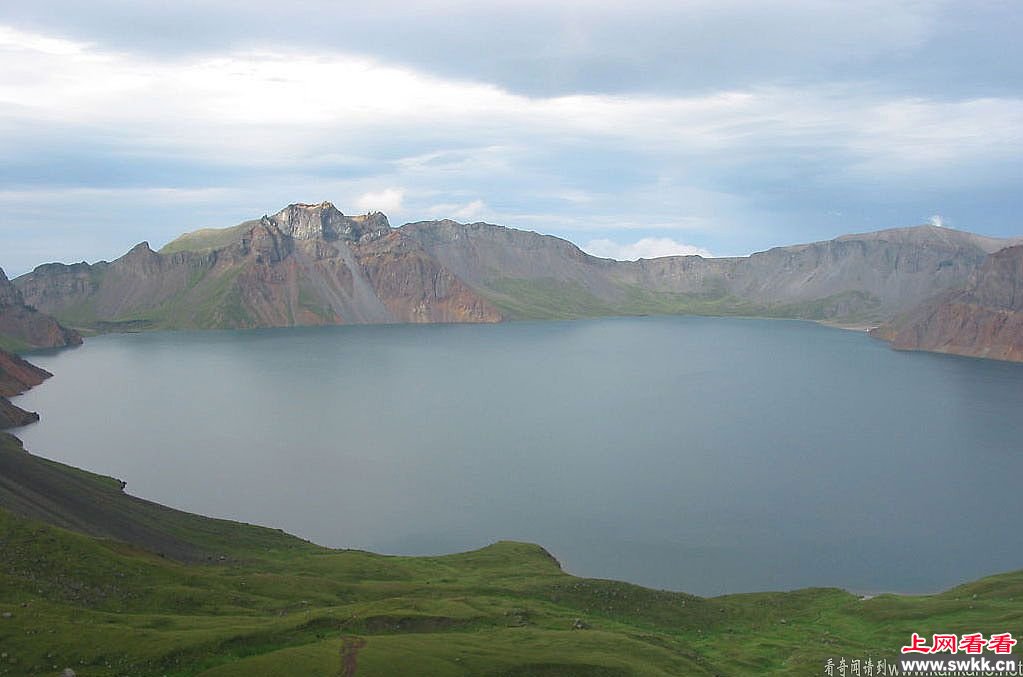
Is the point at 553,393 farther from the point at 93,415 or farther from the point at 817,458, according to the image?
the point at 93,415

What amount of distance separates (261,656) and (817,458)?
9802 cm

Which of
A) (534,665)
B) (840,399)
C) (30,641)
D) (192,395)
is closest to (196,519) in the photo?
(30,641)

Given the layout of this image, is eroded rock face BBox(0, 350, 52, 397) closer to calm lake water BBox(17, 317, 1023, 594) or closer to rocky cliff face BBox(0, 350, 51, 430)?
rocky cliff face BBox(0, 350, 51, 430)

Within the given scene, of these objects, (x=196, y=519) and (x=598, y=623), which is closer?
(x=598, y=623)

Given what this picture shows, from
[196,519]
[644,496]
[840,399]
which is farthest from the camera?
[840,399]

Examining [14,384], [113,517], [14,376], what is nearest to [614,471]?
[113,517]

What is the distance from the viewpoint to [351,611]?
46094 millimetres

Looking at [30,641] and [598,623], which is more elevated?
[30,641]

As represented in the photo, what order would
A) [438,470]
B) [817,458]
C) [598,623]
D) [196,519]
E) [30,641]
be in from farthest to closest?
1. [817,458]
2. [438,470]
3. [196,519]
4. [598,623]
5. [30,641]

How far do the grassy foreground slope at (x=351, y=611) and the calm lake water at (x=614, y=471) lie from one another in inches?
411

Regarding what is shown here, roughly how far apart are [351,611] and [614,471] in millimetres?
66091

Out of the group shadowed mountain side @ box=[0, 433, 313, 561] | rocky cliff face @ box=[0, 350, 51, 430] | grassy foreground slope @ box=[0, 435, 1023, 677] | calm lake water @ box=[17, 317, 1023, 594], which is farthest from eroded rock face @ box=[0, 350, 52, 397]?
grassy foreground slope @ box=[0, 435, 1023, 677]

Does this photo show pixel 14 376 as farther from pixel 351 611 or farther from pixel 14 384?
pixel 351 611

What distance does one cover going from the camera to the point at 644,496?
95.1m
